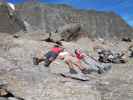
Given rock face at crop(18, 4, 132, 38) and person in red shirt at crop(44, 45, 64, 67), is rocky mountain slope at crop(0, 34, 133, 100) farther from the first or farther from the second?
rock face at crop(18, 4, 132, 38)

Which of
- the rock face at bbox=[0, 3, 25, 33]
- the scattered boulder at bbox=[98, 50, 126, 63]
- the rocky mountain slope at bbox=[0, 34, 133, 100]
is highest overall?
the rock face at bbox=[0, 3, 25, 33]

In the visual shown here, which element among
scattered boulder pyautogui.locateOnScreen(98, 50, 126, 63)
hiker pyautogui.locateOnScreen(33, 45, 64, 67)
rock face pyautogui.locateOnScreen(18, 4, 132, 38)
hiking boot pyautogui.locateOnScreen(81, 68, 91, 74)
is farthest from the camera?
rock face pyautogui.locateOnScreen(18, 4, 132, 38)

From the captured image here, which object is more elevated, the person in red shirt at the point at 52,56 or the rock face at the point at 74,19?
the rock face at the point at 74,19

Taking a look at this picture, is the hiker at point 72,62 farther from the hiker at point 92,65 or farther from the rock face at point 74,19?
the rock face at point 74,19

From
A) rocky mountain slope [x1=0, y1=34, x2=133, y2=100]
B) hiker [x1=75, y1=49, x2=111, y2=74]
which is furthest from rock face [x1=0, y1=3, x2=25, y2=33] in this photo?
rocky mountain slope [x1=0, y1=34, x2=133, y2=100]

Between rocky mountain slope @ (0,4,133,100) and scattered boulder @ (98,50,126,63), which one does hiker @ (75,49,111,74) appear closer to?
rocky mountain slope @ (0,4,133,100)

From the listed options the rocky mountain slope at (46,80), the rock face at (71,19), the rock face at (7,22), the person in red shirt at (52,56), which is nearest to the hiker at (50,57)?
the person in red shirt at (52,56)

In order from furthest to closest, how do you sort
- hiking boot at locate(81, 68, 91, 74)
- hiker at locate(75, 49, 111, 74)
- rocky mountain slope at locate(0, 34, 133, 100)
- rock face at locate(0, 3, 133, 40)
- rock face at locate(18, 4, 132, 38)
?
1. rock face at locate(18, 4, 132, 38)
2. rock face at locate(0, 3, 133, 40)
3. hiker at locate(75, 49, 111, 74)
4. hiking boot at locate(81, 68, 91, 74)
5. rocky mountain slope at locate(0, 34, 133, 100)

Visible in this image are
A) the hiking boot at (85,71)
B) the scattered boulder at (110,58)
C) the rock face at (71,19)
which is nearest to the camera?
the hiking boot at (85,71)

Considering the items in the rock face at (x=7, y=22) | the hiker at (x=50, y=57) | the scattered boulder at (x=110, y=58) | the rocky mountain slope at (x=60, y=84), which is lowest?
the rocky mountain slope at (x=60, y=84)

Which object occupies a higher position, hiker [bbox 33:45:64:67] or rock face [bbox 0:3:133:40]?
rock face [bbox 0:3:133:40]

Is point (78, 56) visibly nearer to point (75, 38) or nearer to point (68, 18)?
point (75, 38)

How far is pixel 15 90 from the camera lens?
61.8 ft

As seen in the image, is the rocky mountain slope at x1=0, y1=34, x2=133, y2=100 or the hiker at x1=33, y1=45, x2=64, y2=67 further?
the hiker at x1=33, y1=45, x2=64, y2=67
